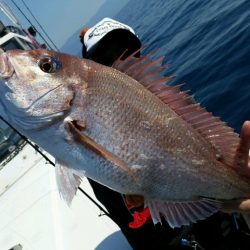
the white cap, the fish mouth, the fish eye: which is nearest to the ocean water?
the white cap

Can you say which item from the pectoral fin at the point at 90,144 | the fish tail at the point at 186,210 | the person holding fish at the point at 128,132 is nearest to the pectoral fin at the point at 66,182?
the person holding fish at the point at 128,132

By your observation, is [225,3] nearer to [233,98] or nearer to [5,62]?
[233,98]

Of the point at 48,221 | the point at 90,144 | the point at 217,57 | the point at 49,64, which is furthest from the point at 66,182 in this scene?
the point at 217,57

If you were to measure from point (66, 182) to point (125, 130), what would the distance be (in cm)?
45

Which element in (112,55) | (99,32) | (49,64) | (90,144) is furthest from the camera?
(112,55)

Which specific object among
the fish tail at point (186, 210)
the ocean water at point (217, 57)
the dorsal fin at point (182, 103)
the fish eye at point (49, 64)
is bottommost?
the ocean water at point (217, 57)

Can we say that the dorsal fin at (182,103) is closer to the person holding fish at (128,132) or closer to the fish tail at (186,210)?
the person holding fish at (128,132)

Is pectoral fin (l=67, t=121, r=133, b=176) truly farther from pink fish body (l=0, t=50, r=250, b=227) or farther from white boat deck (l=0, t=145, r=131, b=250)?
white boat deck (l=0, t=145, r=131, b=250)

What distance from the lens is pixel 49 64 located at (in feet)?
7.40

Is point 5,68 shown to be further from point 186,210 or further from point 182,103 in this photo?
point 186,210

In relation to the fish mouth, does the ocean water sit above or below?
below

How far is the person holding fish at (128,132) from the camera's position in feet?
7.06

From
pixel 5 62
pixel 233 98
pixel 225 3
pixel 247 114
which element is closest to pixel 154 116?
pixel 5 62

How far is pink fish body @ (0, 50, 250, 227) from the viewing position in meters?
2.15
